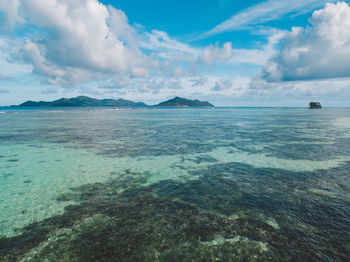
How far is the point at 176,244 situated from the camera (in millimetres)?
7973

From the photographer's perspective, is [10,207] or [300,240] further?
[10,207]

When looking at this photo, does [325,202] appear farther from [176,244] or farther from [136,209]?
[136,209]

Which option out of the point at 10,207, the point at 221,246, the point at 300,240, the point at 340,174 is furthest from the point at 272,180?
the point at 10,207

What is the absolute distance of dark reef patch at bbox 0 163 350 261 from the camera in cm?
748

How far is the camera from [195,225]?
918 centimetres

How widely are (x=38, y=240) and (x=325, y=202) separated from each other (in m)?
15.0

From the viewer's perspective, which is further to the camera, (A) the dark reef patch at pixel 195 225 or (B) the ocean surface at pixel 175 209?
(B) the ocean surface at pixel 175 209

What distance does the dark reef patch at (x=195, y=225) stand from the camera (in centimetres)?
748

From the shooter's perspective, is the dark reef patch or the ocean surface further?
the ocean surface

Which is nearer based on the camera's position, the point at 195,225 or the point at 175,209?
the point at 195,225

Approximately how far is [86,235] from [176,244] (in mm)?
4045

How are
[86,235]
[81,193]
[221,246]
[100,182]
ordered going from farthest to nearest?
1. [100,182]
2. [81,193]
3. [86,235]
4. [221,246]

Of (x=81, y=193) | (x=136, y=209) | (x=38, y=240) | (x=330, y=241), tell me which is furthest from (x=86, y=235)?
(x=330, y=241)

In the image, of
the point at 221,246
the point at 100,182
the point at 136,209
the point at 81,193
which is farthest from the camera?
the point at 100,182
